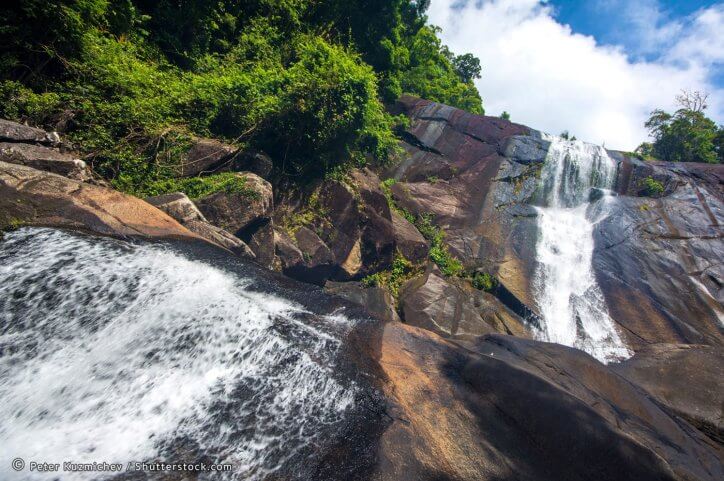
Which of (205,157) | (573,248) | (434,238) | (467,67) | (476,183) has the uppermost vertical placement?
(467,67)

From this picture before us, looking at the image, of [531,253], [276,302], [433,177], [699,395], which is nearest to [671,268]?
[531,253]

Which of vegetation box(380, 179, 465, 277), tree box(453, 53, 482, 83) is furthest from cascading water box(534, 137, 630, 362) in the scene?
tree box(453, 53, 482, 83)

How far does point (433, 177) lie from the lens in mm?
19391

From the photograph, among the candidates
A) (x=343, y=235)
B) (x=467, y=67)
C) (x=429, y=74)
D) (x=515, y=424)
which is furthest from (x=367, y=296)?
(x=467, y=67)

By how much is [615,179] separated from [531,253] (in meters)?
8.45

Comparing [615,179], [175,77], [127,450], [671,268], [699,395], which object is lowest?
[127,450]

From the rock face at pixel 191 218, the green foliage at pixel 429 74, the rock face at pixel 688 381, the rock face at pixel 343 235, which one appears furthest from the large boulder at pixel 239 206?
the green foliage at pixel 429 74

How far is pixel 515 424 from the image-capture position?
165 inches

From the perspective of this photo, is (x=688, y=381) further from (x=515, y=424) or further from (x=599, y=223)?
(x=599, y=223)

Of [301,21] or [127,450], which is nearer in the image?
[127,450]

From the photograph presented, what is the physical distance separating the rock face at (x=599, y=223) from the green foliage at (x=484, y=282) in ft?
1.34

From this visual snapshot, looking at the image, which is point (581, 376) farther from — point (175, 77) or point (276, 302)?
point (175, 77)

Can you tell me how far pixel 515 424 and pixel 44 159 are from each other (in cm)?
943

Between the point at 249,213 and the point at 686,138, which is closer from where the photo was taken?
the point at 249,213
